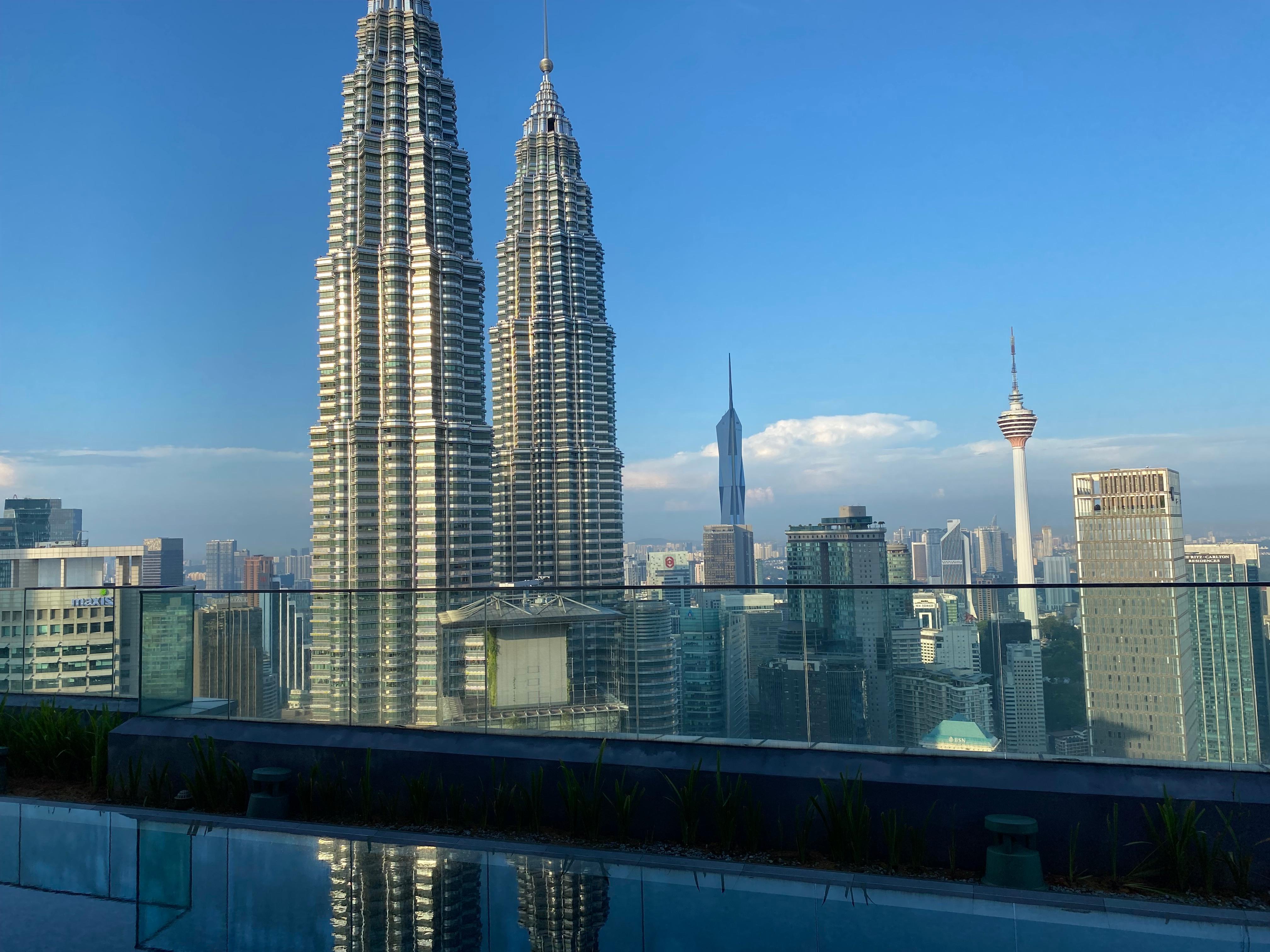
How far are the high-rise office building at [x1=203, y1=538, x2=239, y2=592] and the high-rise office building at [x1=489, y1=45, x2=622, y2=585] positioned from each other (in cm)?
4307

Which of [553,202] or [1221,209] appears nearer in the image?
[1221,209]

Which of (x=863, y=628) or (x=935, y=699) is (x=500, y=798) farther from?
(x=935, y=699)

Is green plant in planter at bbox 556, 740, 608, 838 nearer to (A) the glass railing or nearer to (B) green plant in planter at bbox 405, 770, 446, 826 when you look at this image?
(A) the glass railing

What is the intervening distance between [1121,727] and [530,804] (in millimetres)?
3826

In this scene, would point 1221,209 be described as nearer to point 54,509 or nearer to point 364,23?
point 364,23

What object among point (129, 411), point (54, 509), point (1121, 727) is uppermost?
point (129, 411)

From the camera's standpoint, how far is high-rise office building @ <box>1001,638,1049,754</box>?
5.18 meters

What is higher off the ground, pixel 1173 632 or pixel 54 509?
pixel 54 509

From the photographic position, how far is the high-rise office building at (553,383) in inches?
5182

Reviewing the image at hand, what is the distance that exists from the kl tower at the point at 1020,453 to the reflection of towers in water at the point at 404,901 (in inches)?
6464

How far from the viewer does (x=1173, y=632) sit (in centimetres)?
508

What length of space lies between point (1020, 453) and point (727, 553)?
67.9m

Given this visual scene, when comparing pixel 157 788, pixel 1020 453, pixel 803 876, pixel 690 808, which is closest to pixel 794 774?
pixel 690 808

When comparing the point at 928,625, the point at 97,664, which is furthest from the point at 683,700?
the point at 97,664
